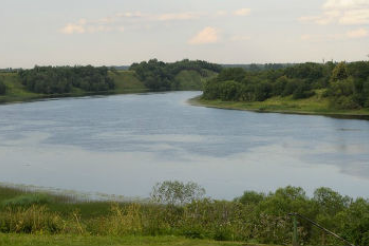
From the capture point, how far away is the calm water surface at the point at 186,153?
126 feet

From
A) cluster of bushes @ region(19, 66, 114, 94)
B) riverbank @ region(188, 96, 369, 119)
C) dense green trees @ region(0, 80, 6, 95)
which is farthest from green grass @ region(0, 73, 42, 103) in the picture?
riverbank @ region(188, 96, 369, 119)

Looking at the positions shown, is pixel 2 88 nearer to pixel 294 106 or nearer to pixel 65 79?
pixel 65 79

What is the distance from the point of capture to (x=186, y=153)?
51.0 meters

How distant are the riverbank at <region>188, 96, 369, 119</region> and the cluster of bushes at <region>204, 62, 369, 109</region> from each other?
5.32 ft

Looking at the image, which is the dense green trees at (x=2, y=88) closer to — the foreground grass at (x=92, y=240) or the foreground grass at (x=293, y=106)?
the foreground grass at (x=293, y=106)

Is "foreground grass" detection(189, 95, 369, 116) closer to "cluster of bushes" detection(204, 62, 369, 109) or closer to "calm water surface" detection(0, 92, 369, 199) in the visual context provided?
"cluster of bushes" detection(204, 62, 369, 109)

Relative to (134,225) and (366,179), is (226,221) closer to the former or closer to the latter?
(134,225)

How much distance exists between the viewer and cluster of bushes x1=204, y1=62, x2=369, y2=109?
96062mm

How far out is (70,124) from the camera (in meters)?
77.9

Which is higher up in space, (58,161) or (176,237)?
(176,237)

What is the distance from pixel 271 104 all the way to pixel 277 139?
46.3 m

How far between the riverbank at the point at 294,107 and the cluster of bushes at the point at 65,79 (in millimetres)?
65495

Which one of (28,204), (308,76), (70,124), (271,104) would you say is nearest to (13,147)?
(70,124)

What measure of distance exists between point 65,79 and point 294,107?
299ft
